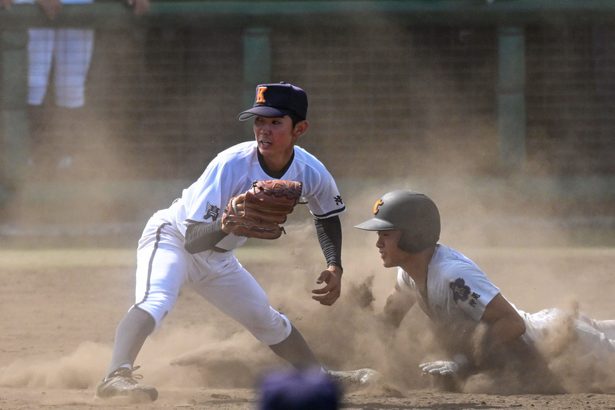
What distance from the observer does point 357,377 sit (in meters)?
5.34

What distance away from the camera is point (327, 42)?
13.3 meters

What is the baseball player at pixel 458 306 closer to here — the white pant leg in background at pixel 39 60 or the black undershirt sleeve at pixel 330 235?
the black undershirt sleeve at pixel 330 235

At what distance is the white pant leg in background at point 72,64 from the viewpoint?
43.8 ft

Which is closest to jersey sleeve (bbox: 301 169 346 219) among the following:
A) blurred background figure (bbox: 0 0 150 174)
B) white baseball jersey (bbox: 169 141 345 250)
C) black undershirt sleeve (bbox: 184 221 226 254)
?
white baseball jersey (bbox: 169 141 345 250)

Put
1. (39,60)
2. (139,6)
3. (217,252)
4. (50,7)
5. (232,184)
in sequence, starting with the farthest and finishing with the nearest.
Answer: (39,60) < (139,6) < (50,7) < (217,252) < (232,184)

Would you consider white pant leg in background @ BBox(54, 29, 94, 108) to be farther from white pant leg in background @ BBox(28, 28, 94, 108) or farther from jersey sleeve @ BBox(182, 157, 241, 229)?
jersey sleeve @ BBox(182, 157, 241, 229)

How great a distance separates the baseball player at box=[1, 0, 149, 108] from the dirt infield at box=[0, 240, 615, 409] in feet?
13.7

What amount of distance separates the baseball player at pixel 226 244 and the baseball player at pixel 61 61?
8.71 meters

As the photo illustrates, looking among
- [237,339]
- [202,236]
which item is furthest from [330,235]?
[237,339]

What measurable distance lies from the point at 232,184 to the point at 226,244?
27cm

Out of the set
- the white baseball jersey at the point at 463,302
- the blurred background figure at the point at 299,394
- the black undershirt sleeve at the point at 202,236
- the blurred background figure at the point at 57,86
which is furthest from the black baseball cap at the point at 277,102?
the blurred background figure at the point at 57,86

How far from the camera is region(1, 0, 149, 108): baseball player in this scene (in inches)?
524

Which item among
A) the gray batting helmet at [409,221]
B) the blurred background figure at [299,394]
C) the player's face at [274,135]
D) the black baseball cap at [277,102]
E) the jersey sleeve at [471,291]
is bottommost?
the jersey sleeve at [471,291]

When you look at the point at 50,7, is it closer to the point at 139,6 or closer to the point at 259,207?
the point at 139,6
